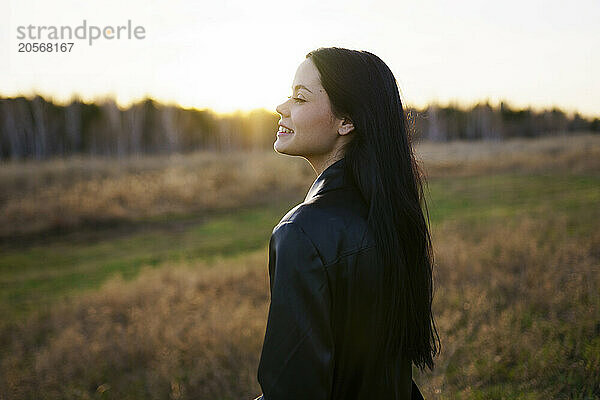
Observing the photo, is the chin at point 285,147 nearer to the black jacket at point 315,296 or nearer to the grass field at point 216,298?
the black jacket at point 315,296

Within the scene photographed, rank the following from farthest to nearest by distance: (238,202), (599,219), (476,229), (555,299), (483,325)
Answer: (238,202) < (476,229) < (599,219) < (555,299) < (483,325)

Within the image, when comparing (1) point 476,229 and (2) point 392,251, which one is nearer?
(2) point 392,251

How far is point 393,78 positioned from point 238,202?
16.8 m

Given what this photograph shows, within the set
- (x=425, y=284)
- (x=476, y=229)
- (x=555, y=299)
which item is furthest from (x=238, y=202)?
(x=425, y=284)

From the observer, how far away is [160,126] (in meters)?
47.0

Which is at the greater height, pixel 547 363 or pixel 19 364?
pixel 547 363

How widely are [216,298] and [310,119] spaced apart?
18.2 feet

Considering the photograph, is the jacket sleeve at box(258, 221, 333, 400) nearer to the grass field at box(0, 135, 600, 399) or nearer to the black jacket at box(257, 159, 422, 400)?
the black jacket at box(257, 159, 422, 400)

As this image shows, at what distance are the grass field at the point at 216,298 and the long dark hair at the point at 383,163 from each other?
2.37 m

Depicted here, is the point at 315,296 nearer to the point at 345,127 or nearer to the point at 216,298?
the point at 345,127

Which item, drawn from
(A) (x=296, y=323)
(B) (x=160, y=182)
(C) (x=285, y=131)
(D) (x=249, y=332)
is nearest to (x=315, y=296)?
(A) (x=296, y=323)

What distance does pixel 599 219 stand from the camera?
9266 mm

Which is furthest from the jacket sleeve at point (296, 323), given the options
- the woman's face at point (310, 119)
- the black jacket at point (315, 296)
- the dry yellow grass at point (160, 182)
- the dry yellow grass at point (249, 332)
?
the dry yellow grass at point (160, 182)

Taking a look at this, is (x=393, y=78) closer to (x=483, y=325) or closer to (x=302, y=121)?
(x=302, y=121)
